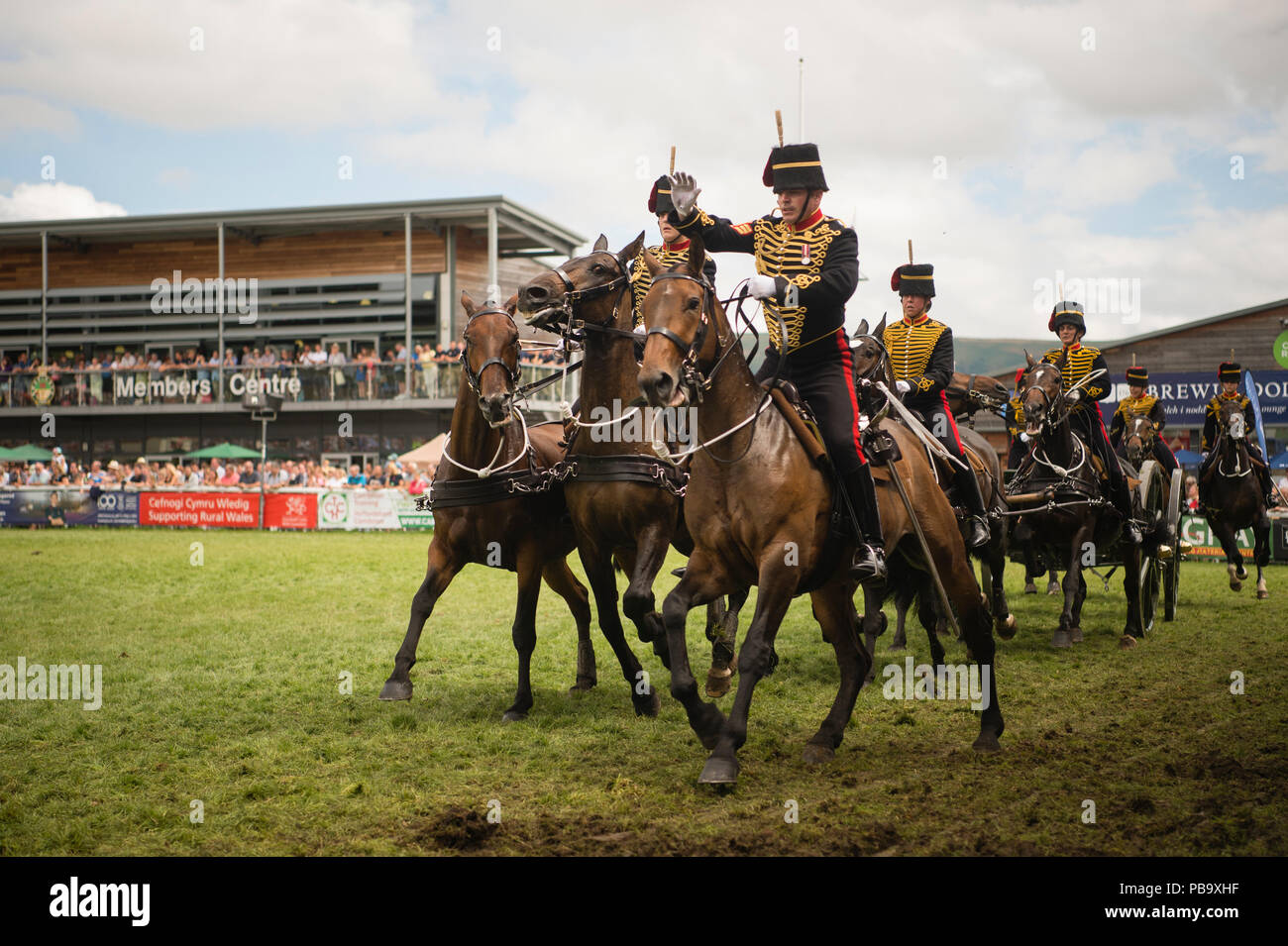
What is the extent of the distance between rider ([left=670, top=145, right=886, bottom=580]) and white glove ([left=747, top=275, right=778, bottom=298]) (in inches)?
8.9

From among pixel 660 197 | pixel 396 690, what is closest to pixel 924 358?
pixel 660 197

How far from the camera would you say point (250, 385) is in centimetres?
3959

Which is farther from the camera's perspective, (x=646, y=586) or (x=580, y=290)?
(x=580, y=290)

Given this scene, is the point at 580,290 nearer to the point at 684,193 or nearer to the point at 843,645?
the point at 684,193

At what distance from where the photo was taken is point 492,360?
7480 mm

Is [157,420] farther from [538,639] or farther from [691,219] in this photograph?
[691,219]

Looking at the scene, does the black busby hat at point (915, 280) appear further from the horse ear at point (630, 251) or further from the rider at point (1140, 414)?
the rider at point (1140, 414)

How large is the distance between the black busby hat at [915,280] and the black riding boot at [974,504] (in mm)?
1988

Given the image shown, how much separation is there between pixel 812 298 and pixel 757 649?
81.8 inches

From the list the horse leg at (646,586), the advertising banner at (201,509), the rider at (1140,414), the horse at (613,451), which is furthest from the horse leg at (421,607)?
the advertising banner at (201,509)

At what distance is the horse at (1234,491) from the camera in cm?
1535

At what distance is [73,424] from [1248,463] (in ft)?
143

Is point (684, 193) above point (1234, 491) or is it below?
above
